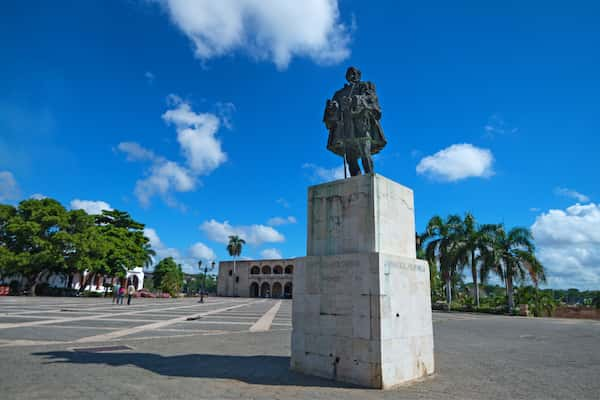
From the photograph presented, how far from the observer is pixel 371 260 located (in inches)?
202

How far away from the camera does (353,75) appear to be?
265 inches

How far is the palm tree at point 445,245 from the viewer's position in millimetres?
28561

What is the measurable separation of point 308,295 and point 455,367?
297 cm

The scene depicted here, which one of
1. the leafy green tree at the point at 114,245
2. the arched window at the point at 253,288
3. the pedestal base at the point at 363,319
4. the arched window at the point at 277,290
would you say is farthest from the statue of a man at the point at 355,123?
the arched window at the point at 253,288

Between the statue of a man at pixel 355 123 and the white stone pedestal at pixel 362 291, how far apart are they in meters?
0.80

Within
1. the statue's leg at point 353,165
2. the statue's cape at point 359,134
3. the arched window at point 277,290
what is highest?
the statue's cape at point 359,134

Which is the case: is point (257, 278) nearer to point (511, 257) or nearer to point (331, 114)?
point (511, 257)

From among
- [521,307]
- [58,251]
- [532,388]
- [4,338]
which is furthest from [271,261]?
[532,388]

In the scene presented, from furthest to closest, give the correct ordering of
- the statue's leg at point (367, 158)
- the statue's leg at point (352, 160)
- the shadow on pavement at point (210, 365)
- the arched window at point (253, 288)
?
the arched window at point (253, 288) < the statue's leg at point (352, 160) < the statue's leg at point (367, 158) < the shadow on pavement at point (210, 365)

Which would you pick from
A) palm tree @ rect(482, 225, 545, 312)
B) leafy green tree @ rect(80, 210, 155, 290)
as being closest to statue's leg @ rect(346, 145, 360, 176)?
palm tree @ rect(482, 225, 545, 312)

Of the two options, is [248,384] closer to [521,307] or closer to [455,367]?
[455,367]

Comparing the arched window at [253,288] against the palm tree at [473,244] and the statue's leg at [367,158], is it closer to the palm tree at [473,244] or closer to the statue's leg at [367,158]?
the palm tree at [473,244]

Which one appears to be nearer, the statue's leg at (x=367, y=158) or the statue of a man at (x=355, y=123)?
the statue's leg at (x=367, y=158)

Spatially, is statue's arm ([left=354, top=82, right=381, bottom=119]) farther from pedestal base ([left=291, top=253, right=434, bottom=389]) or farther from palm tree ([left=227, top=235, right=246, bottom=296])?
palm tree ([left=227, top=235, right=246, bottom=296])
